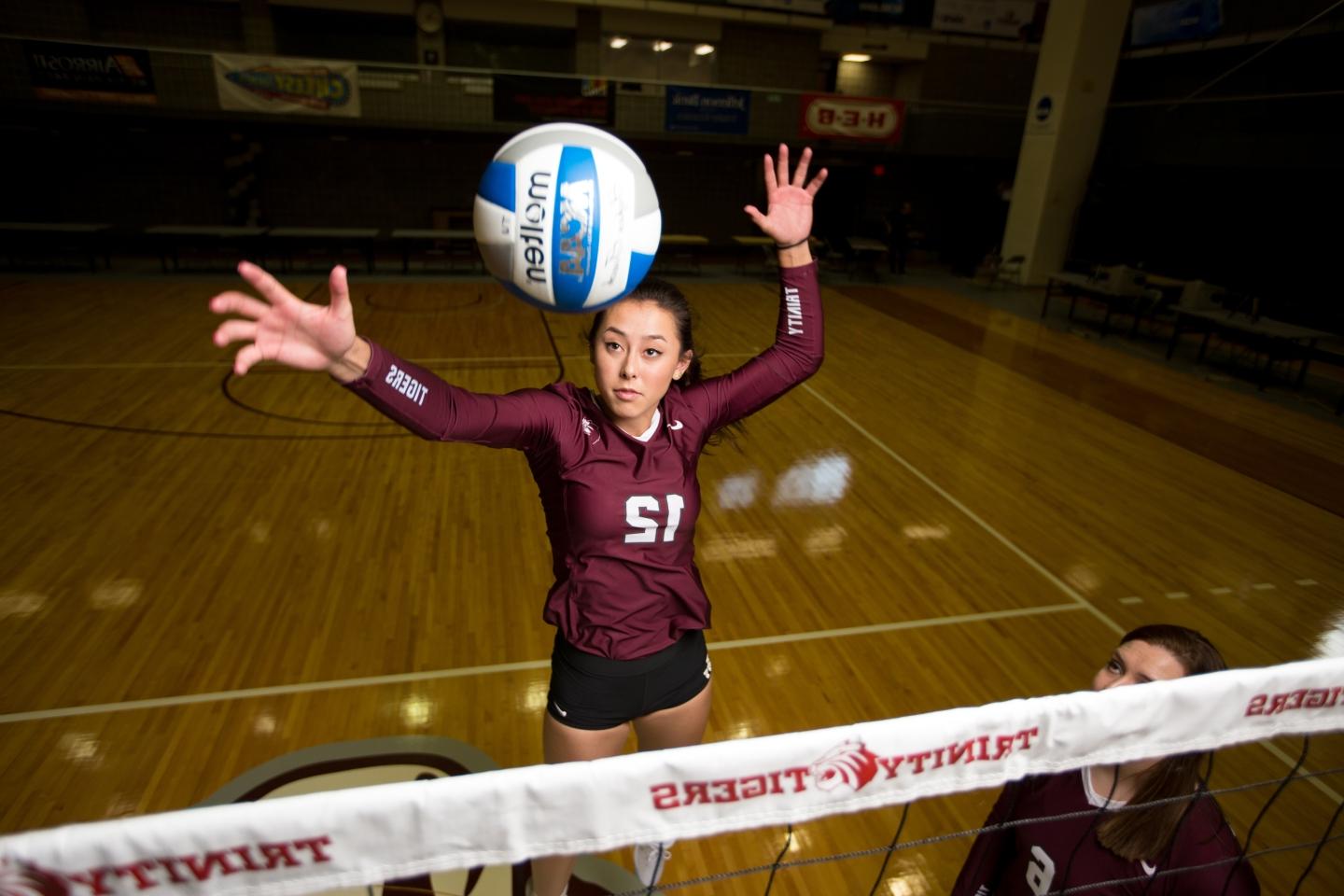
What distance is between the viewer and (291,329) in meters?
1.43

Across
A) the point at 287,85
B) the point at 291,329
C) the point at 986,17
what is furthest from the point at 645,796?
the point at 986,17

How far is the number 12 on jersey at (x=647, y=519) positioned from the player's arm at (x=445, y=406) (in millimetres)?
294

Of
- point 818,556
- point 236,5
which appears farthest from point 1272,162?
point 236,5

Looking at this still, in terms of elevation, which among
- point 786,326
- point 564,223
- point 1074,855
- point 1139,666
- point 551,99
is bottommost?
point 1074,855

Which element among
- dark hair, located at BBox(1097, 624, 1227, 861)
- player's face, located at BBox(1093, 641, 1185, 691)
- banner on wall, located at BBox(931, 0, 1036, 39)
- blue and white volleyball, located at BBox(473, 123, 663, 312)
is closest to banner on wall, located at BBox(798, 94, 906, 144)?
banner on wall, located at BBox(931, 0, 1036, 39)

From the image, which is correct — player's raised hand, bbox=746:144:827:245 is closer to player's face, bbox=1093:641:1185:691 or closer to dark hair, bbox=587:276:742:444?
dark hair, bbox=587:276:742:444

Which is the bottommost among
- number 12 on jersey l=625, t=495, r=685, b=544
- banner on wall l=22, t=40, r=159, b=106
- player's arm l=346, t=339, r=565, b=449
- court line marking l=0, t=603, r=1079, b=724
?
court line marking l=0, t=603, r=1079, b=724

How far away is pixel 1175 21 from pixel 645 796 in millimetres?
19448

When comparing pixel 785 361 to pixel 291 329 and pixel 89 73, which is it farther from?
pixel 89 73

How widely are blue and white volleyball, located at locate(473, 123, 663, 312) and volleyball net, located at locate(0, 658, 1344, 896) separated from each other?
1.19m

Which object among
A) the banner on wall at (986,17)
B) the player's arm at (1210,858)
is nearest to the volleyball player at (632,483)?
the player's arm at (1210,858)

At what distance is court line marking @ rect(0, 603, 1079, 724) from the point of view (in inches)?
140

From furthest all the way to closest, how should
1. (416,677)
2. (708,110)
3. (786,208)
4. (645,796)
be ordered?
(708,110)
(416,677)
(786,208)
(645,796)

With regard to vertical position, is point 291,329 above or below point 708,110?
below
